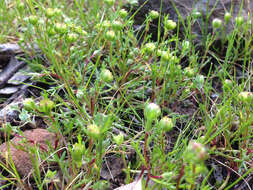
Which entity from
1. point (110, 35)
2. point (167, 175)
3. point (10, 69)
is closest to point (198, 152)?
point (167, 175)

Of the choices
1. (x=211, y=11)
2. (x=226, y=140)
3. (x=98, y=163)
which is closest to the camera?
(x=98, y=163)

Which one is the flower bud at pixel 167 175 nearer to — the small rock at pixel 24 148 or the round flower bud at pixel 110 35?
the small rock at pixel 24 148

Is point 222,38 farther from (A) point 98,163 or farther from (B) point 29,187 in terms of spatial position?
(B) point 29,187

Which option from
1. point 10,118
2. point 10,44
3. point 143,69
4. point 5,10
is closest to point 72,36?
point 143,69

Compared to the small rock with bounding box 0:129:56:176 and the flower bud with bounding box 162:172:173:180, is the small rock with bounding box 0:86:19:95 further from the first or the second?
the flower bud with bounding box 162:172:173:180

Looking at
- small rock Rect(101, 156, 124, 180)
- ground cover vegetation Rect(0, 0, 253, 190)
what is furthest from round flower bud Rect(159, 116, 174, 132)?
small rock Rect(101, 156, 124, 180)

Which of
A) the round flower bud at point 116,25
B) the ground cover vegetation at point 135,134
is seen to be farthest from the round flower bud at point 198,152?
the round flower bud at point 116,25

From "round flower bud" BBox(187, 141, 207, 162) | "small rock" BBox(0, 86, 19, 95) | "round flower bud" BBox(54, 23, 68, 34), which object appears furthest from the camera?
"small rock" BBox(0, 86, 19, 95)

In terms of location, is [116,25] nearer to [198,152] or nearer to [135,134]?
[135,134]
